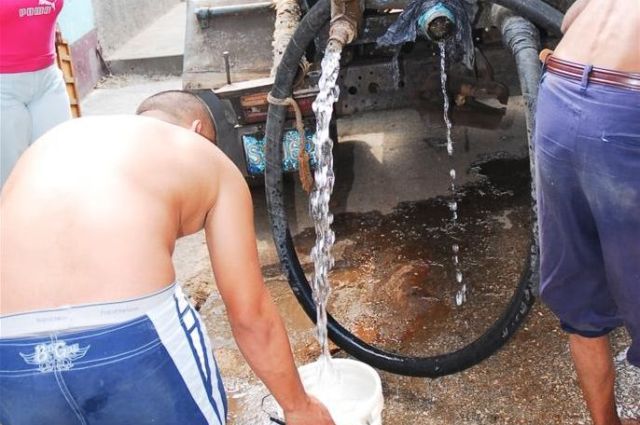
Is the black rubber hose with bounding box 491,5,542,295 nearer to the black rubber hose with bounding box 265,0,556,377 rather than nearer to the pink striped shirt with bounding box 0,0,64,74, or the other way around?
the black rubber hose with bounding box 265,0,556,377

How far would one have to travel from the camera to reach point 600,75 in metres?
1.72

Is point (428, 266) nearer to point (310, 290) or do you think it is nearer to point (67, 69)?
point (310, 290)

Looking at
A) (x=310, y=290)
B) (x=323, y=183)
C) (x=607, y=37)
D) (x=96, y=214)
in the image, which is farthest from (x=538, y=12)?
(x=96, y=214)

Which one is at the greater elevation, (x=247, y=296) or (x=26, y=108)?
(x=247, y=296)

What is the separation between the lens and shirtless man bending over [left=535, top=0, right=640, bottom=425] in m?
1.70

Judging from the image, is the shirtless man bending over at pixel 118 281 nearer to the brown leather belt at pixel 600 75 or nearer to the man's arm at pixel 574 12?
the brown leather belt at pixel 600 75

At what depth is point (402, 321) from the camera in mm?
3127

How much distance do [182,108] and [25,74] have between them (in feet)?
5.90

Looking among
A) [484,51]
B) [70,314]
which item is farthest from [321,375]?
[484,51]

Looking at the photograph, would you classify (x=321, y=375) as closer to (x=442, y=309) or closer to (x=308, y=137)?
(x=442, y=309)

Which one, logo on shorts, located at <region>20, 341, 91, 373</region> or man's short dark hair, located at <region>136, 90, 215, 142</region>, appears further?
man's short dark hair, located at <region>136, 90, 215, 142</region>

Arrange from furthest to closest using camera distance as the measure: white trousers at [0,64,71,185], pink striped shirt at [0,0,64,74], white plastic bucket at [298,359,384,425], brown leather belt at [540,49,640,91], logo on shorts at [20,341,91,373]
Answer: white trousers at [0,64,71,185] → pink striped shirt at [0,0,64,74] → white plastic bucket at [298,359,384,425] → brown leather belt at [540,49,640,91] → logo on shorts at [20,341,91,373]

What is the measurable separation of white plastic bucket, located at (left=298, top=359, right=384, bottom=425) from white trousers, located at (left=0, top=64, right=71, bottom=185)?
2.02m

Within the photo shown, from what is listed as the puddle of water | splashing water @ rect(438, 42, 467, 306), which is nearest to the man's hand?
the puddle of water
